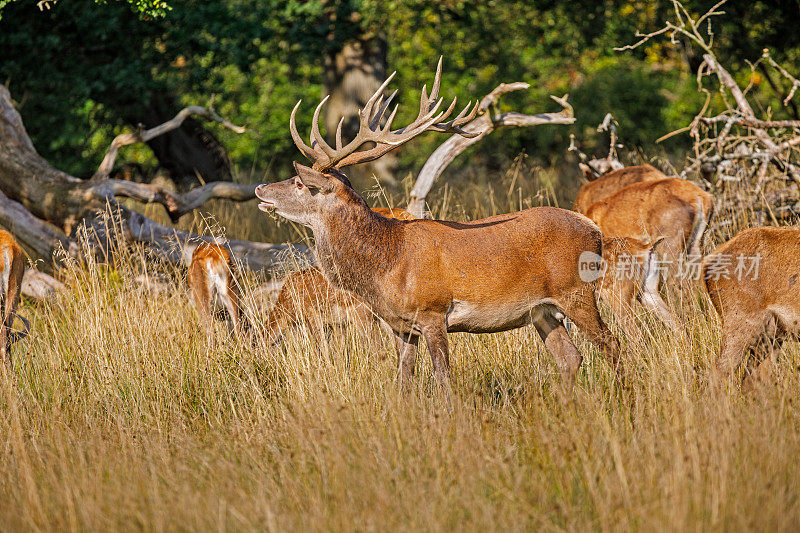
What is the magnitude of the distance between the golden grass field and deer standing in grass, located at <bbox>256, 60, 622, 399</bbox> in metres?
0.37

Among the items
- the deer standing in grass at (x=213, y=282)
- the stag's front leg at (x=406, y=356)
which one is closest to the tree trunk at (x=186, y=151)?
the deer standing in grass at (x=213, y=282)

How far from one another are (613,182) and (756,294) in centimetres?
437

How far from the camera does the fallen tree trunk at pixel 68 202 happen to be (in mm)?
9125

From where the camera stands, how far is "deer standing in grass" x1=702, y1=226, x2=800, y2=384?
527 centimetres

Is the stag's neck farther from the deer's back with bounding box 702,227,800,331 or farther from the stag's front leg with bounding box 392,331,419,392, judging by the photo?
the deer's back with bounding box 702,227,800,331

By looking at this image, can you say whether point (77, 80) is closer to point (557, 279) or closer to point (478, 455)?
point (557, 279)

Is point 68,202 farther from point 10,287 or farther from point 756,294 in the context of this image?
point 756,294

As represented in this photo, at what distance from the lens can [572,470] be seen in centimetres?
414

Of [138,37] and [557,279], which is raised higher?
[138,37]

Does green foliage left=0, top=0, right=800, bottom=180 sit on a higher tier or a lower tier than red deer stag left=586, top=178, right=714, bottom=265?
higher

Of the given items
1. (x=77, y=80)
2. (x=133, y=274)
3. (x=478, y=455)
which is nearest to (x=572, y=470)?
(x=478, y=455)

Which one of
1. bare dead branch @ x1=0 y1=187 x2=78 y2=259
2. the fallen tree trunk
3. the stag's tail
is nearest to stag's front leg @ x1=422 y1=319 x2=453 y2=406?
the stag's tail

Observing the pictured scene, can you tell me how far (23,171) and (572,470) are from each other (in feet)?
24.6

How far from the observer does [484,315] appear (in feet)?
18.0
